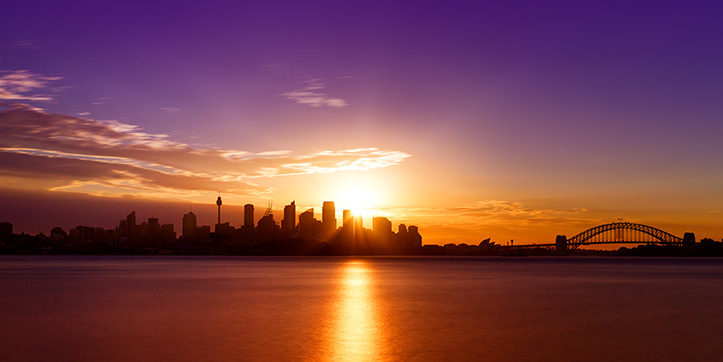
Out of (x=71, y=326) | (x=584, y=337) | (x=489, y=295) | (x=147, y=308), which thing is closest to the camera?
(x=584, y=337)

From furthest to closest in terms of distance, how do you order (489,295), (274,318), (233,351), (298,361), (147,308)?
(489,295)
(147,308)
(274,318)
(233,351)
(298,361)

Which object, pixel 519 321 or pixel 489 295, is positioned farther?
pixel 489 295

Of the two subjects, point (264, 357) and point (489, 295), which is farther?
point (489, 295)

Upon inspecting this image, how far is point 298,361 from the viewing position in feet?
86.9

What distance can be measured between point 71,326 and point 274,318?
13.2m

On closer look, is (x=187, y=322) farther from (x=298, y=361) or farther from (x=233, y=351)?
(x=298, y=361)

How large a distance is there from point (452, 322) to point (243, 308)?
18.7 m

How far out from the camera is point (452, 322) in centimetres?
4069

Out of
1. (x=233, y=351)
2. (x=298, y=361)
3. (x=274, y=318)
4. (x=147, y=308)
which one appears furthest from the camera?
(x=147, y=308)

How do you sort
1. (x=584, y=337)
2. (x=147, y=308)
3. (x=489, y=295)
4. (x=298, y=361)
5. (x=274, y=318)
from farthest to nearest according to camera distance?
1. (x=489, y=295)
2. (x=147, y=308)
3. (x=274, y=318)
4. (x=584, y=337)
5. (x=298, y=361)

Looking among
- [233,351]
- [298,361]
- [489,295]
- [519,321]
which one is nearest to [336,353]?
[298,361]

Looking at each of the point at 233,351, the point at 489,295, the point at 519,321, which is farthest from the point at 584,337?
the point at 489,295

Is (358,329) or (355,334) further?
(358,329)

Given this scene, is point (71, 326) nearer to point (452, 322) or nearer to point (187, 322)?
point (187, 322)
